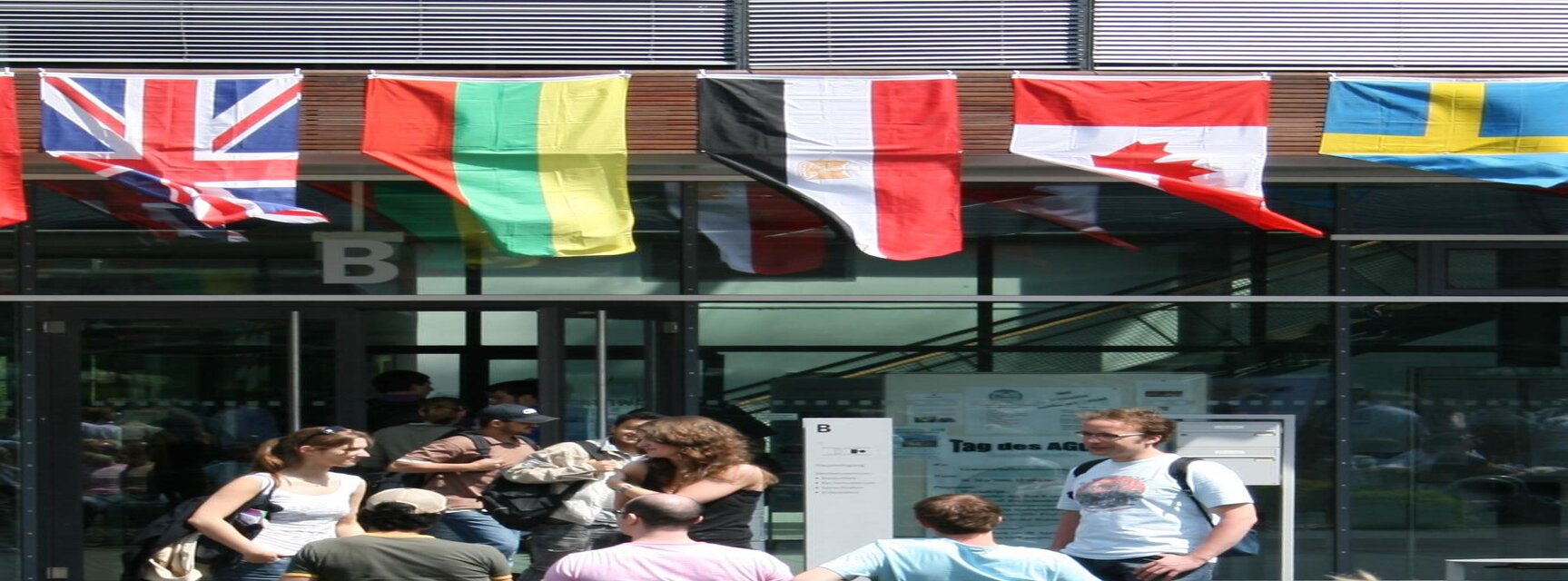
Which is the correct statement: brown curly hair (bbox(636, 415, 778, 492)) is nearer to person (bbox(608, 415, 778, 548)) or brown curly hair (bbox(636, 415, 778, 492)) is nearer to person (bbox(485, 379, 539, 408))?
person (bbox(608, 415, 778, 548))

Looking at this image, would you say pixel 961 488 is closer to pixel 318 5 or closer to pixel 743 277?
pixel 743 277

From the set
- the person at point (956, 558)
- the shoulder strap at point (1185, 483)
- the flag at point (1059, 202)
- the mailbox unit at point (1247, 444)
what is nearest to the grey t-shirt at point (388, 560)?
the person at point (956, 558)

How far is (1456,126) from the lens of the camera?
8.29 meters

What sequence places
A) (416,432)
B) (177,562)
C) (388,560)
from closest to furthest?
1. (388,560)
2. (177,562)
3. (416,432)

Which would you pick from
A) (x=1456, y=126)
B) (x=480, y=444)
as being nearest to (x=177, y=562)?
(x=480, y=444)

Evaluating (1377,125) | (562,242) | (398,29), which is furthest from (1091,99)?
(398,29)

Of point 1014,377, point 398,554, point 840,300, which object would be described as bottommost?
point 398,554

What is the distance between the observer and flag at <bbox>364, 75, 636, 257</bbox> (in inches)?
317

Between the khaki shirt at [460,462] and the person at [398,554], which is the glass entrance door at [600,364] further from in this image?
the person at [398,554]

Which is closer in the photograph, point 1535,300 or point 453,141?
point 453,141

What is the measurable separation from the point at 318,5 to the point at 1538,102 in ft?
21.4

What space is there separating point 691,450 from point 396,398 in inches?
134

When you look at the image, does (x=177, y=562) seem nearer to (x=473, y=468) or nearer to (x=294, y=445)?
(x=294, y=445)

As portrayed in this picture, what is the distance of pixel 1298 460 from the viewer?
30.2ft
